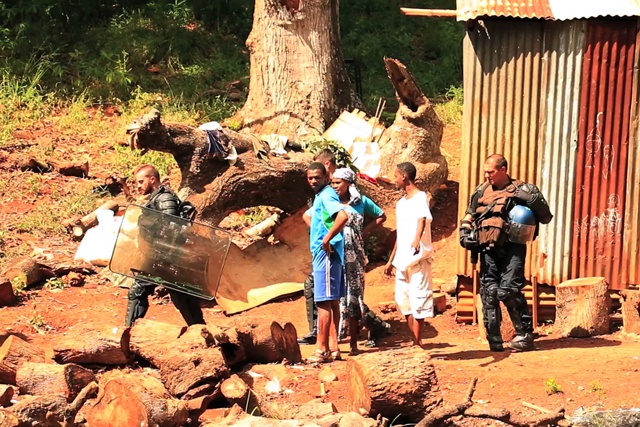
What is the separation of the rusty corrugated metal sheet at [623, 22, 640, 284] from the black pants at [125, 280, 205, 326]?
4019 millimetres

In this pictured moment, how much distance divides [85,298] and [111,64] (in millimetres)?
6340

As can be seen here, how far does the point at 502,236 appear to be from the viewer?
8.91 m

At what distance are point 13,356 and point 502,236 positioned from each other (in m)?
3.90

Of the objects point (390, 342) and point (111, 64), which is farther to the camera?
point (111, 64)

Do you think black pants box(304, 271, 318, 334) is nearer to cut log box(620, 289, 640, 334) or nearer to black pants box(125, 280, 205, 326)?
black pants box(125, 280, 205, 326)

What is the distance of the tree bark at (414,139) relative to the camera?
1334 centimetres

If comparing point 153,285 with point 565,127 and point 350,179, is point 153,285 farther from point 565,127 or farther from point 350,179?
point 565,127

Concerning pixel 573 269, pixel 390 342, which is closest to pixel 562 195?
pixel 573 269

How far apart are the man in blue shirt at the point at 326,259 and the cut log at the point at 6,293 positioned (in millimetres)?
3508

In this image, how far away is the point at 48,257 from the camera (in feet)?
38.7

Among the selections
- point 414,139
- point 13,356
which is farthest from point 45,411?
point 414,139

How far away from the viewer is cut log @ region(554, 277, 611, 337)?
391 inches

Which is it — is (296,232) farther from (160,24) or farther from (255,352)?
(160,24)

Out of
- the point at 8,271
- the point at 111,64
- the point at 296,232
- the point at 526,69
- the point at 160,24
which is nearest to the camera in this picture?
the point at 526,69
